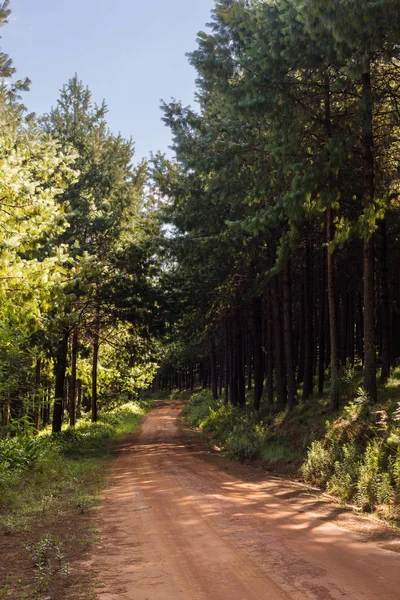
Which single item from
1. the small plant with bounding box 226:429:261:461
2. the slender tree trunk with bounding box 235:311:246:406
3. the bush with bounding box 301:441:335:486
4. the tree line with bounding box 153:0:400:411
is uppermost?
the tree line with bounding box 153:0:400:411

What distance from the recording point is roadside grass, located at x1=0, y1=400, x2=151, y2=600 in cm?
635

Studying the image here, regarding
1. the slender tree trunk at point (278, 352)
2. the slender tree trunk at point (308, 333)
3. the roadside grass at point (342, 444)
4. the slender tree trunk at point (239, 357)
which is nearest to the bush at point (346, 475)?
the roadside grass at point (342, 444)

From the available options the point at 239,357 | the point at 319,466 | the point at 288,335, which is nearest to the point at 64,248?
the point at 288,335

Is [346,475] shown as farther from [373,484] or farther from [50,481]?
[50,481]

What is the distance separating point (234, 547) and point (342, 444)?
24.0 feet

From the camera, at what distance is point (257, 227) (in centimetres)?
1480

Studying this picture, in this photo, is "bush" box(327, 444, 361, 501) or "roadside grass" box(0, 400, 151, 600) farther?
"bush" box(327, 444, 361, 501)

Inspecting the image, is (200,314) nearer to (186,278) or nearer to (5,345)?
(186,278)

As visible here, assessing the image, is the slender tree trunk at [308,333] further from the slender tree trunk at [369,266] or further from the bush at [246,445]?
the slender tree trunk at [369,266]

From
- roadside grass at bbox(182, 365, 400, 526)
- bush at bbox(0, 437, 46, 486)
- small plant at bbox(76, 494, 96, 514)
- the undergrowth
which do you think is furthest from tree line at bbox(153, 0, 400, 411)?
bush at bbox(0, 437, 46, 486)

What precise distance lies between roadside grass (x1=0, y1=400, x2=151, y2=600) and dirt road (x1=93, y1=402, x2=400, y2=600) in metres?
0.39

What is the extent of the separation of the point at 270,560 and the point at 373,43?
1049cm

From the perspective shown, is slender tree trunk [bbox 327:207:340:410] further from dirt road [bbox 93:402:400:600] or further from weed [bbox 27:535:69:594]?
weed [bbox 27:535:69:594]

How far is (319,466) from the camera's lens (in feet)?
45.0
